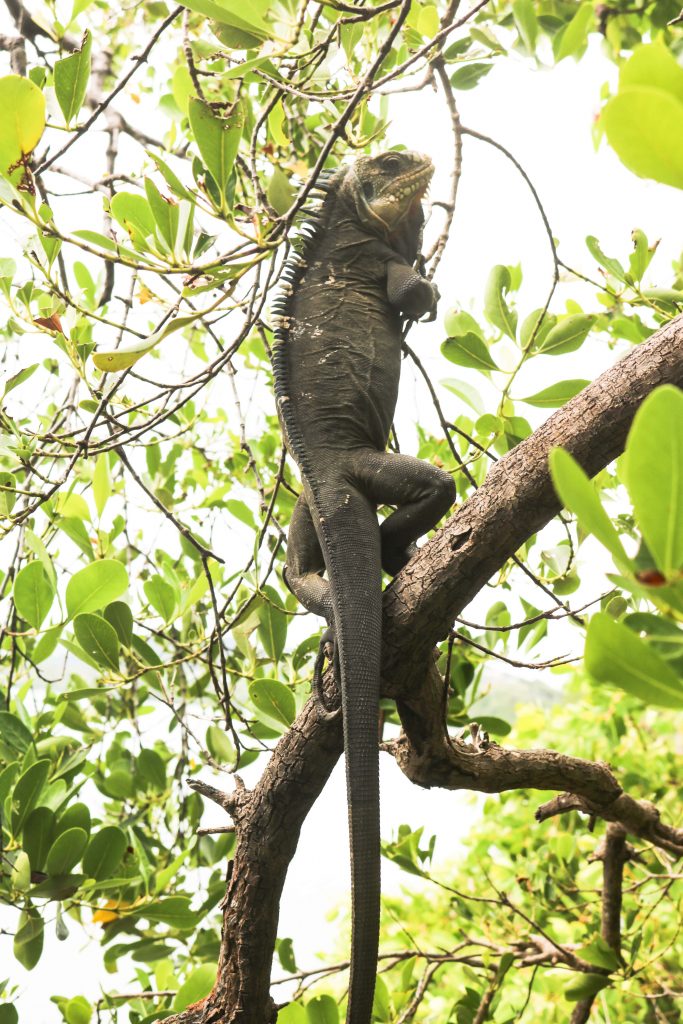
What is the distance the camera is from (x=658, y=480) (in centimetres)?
54

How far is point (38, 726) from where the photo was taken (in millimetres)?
2193

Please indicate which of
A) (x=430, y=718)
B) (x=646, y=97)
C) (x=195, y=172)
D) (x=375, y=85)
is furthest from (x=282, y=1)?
(x=430, y=718)

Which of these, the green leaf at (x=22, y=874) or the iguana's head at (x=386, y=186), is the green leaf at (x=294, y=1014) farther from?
the iguana's head at (x=386, y=186)

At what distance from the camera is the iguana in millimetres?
1424

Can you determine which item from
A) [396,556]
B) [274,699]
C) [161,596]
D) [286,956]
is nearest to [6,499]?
[161,596]

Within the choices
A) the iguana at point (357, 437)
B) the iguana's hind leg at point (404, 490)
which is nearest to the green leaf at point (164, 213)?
the iguana at point (357, 437)

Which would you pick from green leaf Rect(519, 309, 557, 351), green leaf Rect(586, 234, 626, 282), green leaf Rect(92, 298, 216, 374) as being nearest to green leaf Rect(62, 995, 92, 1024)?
green leaf Rect(92, 298, 216, 374)

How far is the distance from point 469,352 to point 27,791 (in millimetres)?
1228

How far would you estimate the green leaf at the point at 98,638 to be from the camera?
5.60 feet

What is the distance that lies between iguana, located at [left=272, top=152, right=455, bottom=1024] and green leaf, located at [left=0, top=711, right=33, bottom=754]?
710 millimetres

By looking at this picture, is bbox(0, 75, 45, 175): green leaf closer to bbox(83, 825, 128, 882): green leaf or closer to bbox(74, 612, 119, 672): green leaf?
bbox(74, 612, 119, 672): green leaf

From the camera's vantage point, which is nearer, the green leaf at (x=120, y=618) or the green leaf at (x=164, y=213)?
the green leaf at (x=164, y=213)

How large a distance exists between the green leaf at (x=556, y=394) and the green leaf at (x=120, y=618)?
0.91 meters

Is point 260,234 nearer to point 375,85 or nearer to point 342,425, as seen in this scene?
point 375,85
